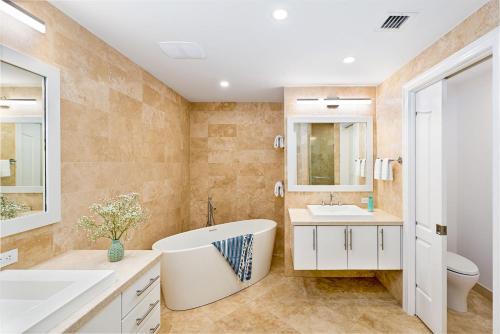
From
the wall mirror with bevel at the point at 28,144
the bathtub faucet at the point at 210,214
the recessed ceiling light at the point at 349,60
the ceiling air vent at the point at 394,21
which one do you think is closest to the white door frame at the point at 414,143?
the ceiling air vent at the point at 394,21

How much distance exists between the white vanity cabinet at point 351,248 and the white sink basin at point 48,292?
6.36 feet

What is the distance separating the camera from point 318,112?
3.31 meters

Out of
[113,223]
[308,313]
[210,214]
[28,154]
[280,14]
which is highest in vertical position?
[280,14]

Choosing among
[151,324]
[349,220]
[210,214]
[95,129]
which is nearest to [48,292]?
[151,324]

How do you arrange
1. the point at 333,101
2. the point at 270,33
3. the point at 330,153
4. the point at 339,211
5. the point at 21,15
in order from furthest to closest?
the point at 330,153 → the point at 333,101 → the point at 339,211 → the point at 270,33 → the point at 21,15

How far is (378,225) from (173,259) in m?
2.15

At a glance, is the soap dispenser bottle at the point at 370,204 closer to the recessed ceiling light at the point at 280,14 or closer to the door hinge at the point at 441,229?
the door hinge at the point at 441,229

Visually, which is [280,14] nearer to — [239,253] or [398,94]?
[398,94]

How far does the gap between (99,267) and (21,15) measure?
1450 millimetres

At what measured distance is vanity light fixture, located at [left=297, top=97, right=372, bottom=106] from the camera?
3.21 meters

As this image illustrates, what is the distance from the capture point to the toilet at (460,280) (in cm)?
237

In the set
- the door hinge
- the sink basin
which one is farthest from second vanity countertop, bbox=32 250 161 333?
the door hinge

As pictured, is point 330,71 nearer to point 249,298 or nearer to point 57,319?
point 249,298

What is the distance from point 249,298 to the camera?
9.19 ft
